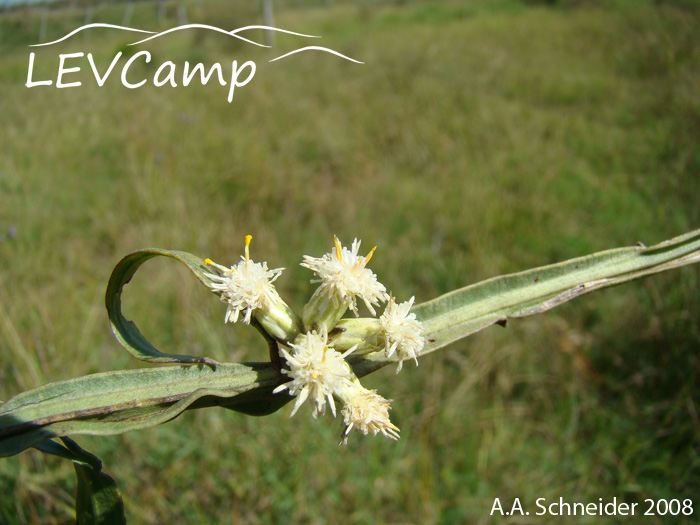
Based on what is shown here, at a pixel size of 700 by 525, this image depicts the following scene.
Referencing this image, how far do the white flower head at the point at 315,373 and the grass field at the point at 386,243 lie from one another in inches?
65.5

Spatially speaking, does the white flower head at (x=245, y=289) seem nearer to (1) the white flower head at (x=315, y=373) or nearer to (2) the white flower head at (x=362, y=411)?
(1) the white flower head at (x=315, y=373)

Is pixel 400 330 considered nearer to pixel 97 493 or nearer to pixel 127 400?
pixel 127 400

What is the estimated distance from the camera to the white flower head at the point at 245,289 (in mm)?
912

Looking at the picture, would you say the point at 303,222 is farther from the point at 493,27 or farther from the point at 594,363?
the point at 493,27

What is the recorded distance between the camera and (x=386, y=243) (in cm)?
436

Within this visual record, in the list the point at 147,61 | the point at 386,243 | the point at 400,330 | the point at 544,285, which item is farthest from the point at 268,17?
the point at 400,330

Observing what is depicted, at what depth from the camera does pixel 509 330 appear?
352 cm

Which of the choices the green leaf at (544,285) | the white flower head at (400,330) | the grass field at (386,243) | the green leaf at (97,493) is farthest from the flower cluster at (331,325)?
the grass field at (386,243)

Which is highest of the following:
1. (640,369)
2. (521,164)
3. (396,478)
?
(521,164)

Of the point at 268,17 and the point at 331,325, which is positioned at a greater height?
the point at 268,17

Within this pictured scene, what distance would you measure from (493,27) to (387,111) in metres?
6.92

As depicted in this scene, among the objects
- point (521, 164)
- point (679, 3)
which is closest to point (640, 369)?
point (521, 164)

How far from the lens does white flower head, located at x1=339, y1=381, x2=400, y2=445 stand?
0.90m

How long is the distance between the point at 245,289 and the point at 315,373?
21 centimetres
